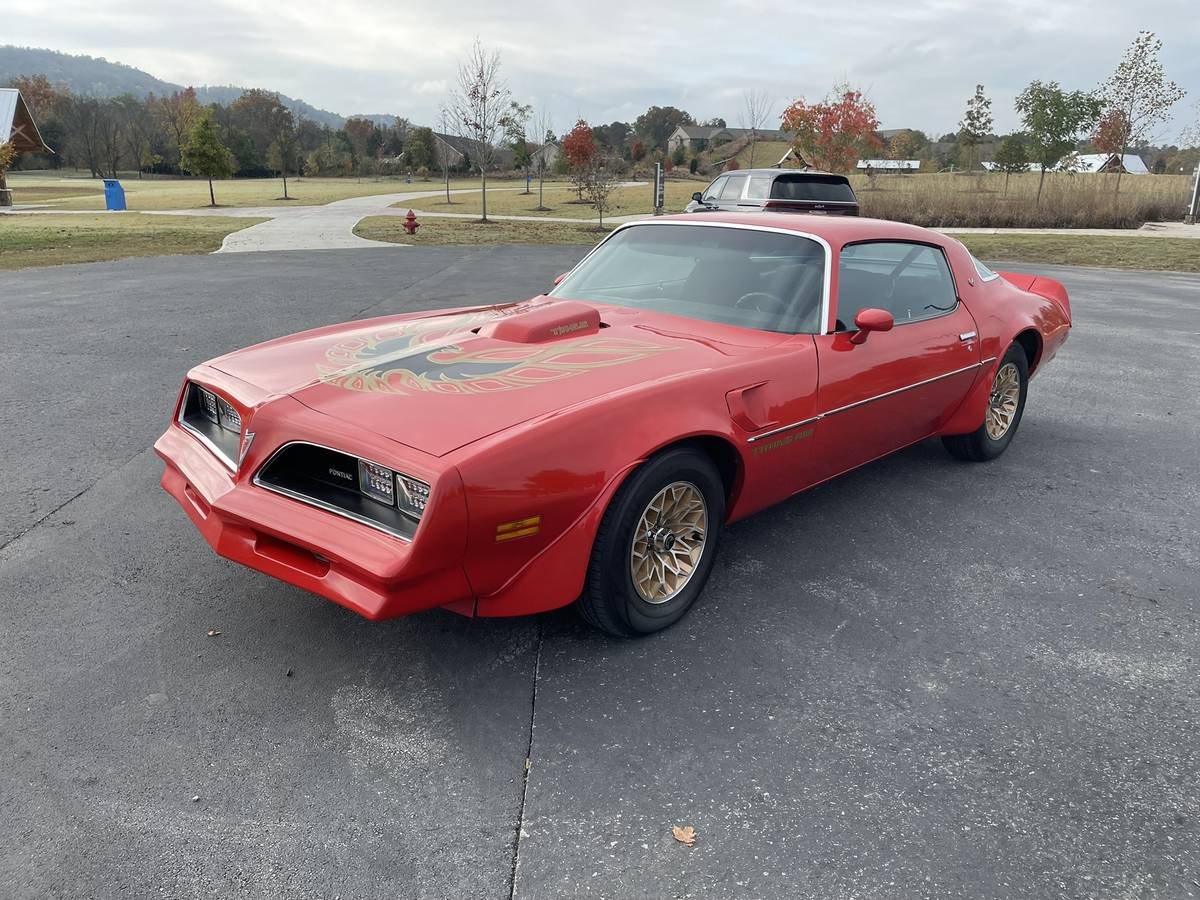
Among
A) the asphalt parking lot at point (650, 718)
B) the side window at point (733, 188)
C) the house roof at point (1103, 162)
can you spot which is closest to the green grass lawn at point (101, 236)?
the side window at point (733, 188)

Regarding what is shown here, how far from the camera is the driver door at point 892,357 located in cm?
363

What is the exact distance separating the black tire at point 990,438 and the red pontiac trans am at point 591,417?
1.12 ft

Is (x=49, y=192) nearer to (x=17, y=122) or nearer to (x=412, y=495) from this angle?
(x=17, y=122)

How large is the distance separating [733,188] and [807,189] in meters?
1.26

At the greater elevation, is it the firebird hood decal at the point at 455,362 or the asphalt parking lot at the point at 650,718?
the firebird hood decal at the point at 455,362

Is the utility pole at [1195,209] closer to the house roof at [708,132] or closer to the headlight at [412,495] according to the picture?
the headlight at [412,495]

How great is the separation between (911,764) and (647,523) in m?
1.11

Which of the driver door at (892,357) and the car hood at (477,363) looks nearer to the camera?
the car hood at (477,363)

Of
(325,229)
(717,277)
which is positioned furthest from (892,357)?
(325,229)

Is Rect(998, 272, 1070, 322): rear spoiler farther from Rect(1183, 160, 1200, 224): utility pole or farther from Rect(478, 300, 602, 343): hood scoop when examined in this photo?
Rect(1183, 160, 1200, 224): utility pole

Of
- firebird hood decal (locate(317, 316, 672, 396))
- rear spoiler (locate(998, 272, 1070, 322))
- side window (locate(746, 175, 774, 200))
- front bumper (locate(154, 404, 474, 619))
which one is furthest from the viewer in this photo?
side window (locate(746, 175, 774, 200))

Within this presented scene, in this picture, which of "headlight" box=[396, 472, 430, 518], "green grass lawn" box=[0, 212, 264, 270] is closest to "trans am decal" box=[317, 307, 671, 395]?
"headlight" box=[396, 472, 430, 518]

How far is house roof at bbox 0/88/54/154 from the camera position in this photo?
41656mm

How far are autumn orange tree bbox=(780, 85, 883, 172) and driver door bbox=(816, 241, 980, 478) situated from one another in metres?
35.3
